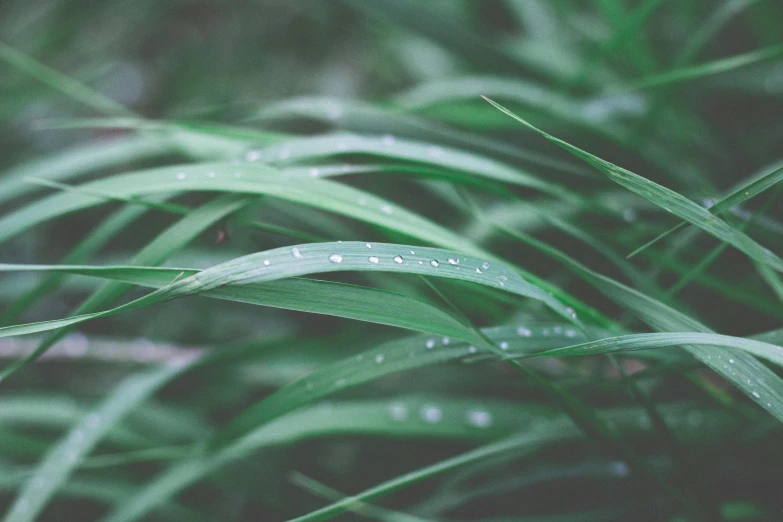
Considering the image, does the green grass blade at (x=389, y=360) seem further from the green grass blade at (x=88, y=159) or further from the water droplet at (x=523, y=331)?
the green grass blade at (x=88, y=159)

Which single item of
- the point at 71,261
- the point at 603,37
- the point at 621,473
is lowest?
the point at 621,473


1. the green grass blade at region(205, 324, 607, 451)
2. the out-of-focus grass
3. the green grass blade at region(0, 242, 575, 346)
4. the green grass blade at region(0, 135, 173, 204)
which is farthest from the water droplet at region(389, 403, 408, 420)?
the green grass blade at region(0, 135, 173, 204)

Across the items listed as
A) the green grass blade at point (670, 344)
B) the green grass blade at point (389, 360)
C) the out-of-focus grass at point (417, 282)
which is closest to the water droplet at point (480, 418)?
the out-of-focus grass at point (417, 282)

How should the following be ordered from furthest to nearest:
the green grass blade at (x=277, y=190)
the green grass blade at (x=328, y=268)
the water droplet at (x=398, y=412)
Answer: the water droplet at (x=398, y=412) → the green grass blade at (x=277, y=190) → the green grass blade at (x=328, y=268)

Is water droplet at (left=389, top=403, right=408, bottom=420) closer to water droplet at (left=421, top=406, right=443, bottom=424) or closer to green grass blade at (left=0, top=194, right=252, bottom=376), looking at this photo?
water droplet at (left=421, top=406, right=443, bottom=424)

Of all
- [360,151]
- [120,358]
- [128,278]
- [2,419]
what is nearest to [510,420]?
[360,151]

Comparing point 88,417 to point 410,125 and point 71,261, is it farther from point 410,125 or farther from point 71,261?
point 410,125

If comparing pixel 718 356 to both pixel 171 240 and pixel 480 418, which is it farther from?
pixel 171 240

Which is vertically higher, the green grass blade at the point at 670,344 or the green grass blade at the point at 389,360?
the green grass blade at the point at 389,360
